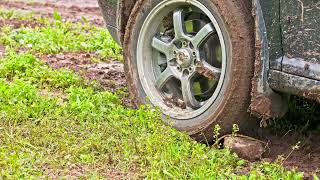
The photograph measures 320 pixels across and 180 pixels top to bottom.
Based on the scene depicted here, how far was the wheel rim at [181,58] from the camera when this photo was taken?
459 cm

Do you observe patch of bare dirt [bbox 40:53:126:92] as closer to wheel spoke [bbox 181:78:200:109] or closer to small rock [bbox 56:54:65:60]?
small rock [bbox 56:54:65:60]

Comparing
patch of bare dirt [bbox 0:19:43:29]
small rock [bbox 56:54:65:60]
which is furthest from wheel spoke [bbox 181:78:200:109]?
patch of bare dirt [bbox 0:19:43:29]

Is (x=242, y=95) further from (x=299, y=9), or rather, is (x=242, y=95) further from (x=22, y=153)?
(x=22, y=153)

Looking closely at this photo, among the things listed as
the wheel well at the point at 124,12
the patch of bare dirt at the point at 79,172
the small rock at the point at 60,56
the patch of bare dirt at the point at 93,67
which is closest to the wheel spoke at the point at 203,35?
the wheel well at the point at 124,12

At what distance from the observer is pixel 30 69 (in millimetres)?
6312

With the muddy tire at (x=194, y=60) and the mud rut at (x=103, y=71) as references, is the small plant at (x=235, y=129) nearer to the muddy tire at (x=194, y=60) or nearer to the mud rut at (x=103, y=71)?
the muddy tire at (x=194, y=60)

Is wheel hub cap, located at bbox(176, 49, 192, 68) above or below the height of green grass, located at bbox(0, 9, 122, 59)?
above

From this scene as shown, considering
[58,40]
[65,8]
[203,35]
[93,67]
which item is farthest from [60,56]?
[65,8]

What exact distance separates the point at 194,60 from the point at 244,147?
643 millimetres

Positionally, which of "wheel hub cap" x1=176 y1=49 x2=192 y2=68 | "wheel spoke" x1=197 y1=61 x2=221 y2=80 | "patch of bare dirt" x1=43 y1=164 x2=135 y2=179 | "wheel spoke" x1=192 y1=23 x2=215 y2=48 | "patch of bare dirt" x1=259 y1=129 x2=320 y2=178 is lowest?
"patch of bare dirt" x1=259 y1=129 x2=320 y2=178

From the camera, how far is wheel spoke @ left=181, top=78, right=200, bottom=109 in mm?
4746

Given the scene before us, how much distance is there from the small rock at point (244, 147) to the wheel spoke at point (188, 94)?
41cm

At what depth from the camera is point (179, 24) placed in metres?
4.74

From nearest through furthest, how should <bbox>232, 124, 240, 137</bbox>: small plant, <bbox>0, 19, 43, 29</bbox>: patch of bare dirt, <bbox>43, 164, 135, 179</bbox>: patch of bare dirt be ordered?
<bbox>43, 164, 135, 179</bbox>: patch of bare dirt → <bbox>232, 124, 240, 137</bbox>: small plant → <bbox>0, 19, 43, 29</bbox>: patch of bare dirt
